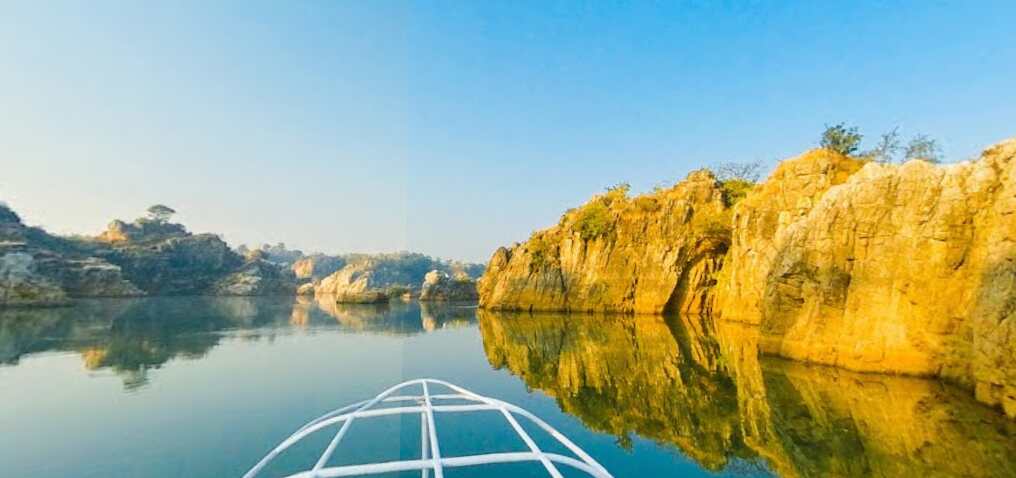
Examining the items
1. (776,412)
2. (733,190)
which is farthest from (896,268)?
(733,190)

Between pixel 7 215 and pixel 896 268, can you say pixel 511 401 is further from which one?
pixel 7 215

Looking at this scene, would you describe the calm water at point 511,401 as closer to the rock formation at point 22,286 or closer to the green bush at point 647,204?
the green bush at point 647,204

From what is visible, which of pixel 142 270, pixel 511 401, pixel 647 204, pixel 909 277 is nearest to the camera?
pixel 511 401

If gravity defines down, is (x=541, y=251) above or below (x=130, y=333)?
above

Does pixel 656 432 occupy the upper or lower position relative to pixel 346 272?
lower

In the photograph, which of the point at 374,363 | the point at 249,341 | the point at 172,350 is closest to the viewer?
the point at 374,363

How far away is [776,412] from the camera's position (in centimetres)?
1434

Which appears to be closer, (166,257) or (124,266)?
(124,266)

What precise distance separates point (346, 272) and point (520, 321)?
91.7m

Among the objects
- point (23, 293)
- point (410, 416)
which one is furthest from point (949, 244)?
point (23, 293)

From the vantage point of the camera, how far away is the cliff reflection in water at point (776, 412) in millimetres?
10312

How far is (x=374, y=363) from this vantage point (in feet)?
85.0

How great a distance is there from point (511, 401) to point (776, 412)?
8.68 m

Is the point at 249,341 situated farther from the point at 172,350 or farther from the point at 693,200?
the point at 693,200
